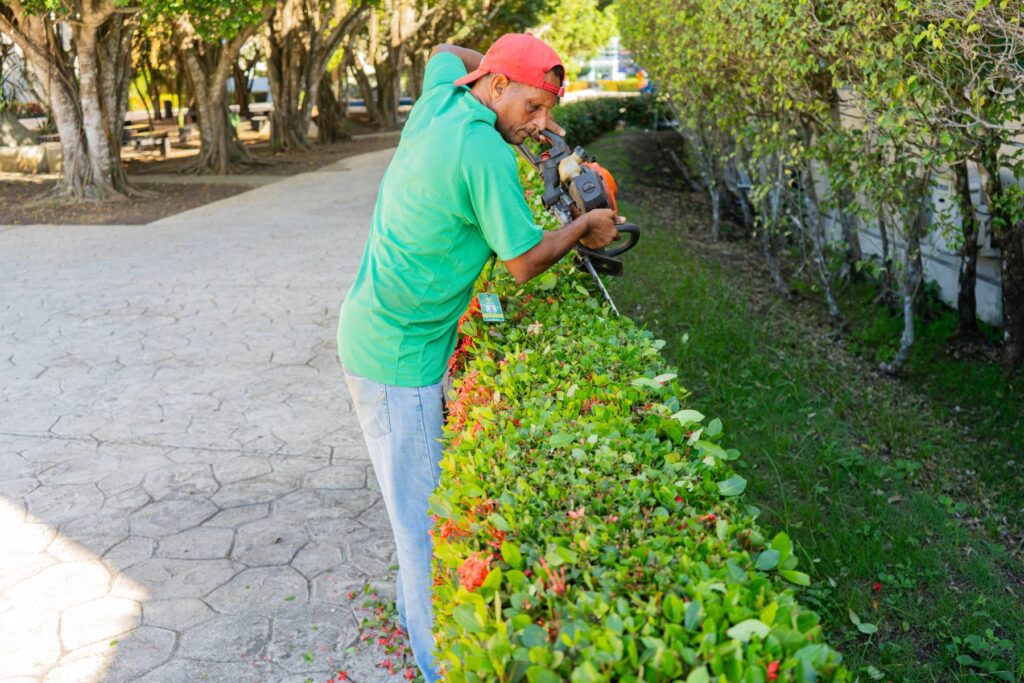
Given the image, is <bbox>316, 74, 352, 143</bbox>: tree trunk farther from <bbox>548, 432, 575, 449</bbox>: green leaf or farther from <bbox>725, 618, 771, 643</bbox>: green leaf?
<bbox>725, 618, 771, 643</bbox>: green leaf

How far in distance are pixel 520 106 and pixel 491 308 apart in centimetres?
87

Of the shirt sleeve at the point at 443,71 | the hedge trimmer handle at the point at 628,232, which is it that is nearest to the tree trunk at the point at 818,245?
the hedge trimmer handle at the point at 628,232

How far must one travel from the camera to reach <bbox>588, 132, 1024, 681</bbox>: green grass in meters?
4.58

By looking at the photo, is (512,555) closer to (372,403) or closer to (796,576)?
(796,576)

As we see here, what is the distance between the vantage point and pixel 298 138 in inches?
1001

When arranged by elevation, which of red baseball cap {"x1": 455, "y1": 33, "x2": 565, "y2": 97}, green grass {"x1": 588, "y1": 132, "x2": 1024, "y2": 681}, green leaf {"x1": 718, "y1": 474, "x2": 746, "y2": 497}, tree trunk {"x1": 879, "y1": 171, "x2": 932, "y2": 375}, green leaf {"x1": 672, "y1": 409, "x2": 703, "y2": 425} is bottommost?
green grass {"x1": 588, "y1": 132, "x2": 1024, "y2": 681}

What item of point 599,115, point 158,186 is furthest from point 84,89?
point 599,115

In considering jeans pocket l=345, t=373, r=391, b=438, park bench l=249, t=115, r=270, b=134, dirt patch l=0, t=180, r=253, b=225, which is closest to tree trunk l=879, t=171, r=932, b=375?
jeans pocket l=345, t=373, r=391, b=438

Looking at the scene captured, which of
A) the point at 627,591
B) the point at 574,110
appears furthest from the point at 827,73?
the point at 574,110

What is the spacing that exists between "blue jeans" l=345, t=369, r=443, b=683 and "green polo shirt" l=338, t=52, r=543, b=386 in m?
0.06

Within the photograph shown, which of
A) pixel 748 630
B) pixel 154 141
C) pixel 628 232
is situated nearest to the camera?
pixel 748 630

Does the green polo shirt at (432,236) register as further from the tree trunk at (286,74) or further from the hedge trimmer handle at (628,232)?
the tree trunk at (286,74)

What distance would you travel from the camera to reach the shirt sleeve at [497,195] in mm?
2740

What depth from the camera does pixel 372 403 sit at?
314 cm
